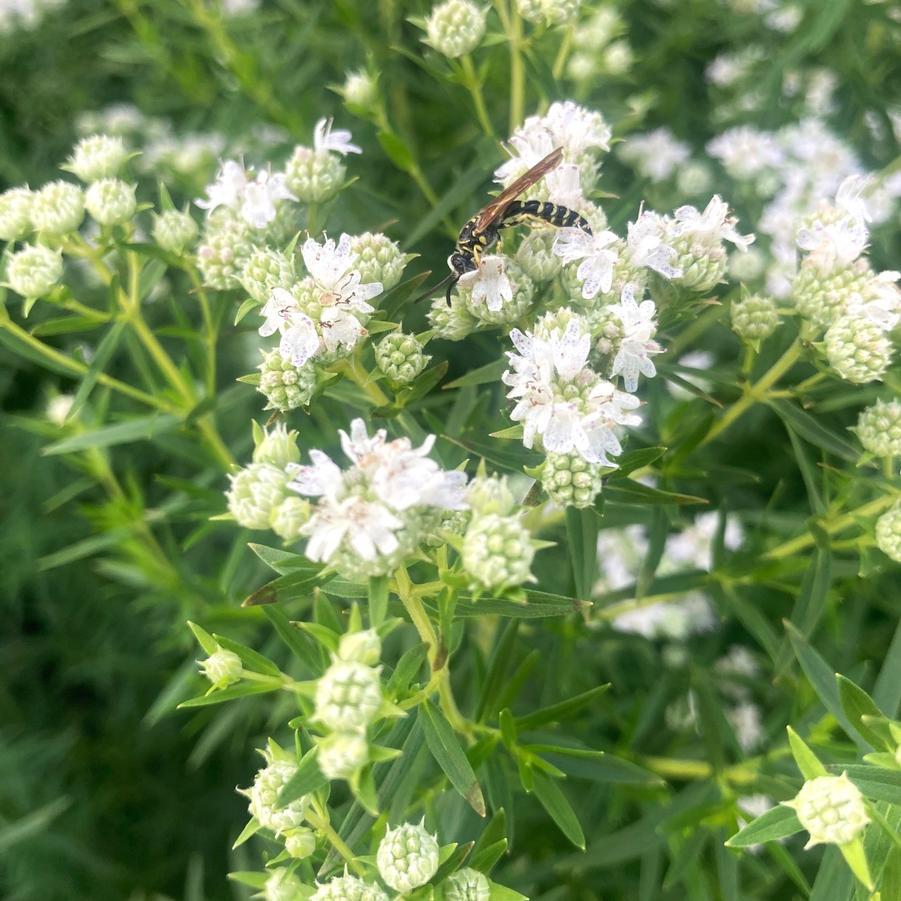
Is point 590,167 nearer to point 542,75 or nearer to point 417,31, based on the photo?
point 542,75

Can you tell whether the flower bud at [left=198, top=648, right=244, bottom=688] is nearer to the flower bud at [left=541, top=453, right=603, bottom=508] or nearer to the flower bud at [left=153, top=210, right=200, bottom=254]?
the flower bud at [left=541, top=453, right=603, bottom=508]

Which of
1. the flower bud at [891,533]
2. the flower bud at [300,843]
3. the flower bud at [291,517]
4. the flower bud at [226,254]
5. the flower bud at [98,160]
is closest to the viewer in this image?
the flower bud at [291,517]

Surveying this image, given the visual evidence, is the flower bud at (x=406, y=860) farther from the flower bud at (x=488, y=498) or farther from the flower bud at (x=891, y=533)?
the flower bud at (x=891, y=533)

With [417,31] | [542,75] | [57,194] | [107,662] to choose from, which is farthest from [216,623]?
[417,31]

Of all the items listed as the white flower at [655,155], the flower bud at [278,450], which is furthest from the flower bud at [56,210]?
the white flower at [655,155]

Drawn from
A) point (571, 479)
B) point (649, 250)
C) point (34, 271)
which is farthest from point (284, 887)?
point (34, 271)

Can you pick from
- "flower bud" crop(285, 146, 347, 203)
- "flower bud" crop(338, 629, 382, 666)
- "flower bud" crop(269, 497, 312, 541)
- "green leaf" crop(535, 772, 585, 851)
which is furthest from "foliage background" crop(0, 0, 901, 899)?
"flower bud" crop(338, 629, 382, 666)
